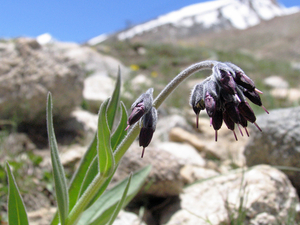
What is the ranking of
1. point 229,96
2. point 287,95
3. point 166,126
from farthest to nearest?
point 287,95 → point 166,126 → point 229,96

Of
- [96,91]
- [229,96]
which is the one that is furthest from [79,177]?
[96,91]

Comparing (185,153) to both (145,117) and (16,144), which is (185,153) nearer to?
(16,144)

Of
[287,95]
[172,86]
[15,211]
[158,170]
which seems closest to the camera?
[172,86]

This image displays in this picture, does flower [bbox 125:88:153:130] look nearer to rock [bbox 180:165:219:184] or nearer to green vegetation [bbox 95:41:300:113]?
rock [bbox 180:165:219:184]

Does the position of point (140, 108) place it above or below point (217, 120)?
above

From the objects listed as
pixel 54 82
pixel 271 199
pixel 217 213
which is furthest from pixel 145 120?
pixel 54 82

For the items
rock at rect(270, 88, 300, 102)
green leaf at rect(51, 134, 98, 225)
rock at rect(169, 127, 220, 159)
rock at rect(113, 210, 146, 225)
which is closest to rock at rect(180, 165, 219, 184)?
rock at rect(113, 210, 146, 225)

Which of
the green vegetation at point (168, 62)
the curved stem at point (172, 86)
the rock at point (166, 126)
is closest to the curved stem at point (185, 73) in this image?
the curved stem at point (172, 86)

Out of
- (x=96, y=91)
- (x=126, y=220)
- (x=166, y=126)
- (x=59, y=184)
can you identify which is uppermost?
(x=96, y=91)
